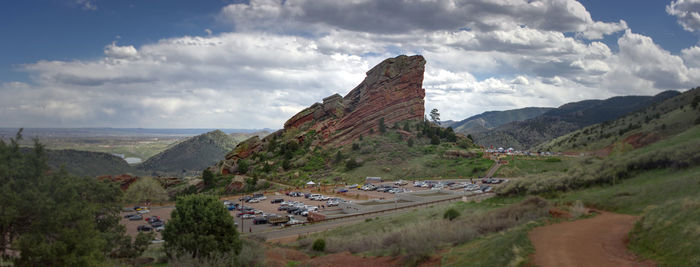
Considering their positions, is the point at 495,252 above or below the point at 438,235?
above

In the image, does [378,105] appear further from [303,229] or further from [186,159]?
[186,159]

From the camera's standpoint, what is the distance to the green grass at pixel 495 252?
13.8m

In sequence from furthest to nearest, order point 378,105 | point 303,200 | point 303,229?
1. point 378,105
2. point 303,200
3. point 303,229

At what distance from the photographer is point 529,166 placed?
69.1m

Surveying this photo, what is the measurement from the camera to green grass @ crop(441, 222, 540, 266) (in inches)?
545

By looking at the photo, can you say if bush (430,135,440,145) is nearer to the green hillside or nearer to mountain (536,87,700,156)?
the green hillside

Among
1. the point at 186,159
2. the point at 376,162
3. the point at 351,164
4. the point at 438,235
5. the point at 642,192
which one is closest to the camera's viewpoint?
the point at 438,235

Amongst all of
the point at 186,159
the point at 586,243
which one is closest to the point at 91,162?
the point at 186,159

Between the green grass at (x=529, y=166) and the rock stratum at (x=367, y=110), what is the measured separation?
36.2m

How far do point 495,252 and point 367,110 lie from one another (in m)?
88.4

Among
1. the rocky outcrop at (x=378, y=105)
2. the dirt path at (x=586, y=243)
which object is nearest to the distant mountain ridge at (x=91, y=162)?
the rocky outcrop at (x=378, y=105)

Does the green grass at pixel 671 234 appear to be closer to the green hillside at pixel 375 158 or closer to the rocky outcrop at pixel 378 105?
the green hillside at pixel 375 158

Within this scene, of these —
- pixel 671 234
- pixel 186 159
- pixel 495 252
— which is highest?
pixel 671 234

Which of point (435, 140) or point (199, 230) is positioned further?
point (435, 140)
